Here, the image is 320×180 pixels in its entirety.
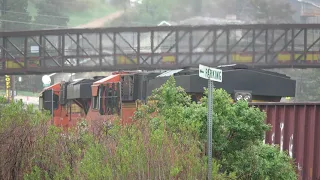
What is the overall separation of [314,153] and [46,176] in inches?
278

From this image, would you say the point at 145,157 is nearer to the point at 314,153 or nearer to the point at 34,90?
the point at 314,153

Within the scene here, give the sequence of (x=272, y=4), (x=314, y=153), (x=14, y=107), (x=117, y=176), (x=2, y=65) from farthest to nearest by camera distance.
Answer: (x=272, y=4), (x=2, y=65), (x=314, y=153), (x=14, y=107), (x=117, y=176)

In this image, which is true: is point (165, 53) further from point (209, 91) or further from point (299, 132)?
point (209, 91)

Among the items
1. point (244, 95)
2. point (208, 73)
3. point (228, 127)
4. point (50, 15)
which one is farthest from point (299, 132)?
point (50, 15)

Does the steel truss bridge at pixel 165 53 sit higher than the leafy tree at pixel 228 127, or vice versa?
the steel truss bridge at pixel 165 53

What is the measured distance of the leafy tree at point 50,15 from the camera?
252 ft

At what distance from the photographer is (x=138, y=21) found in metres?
82.9

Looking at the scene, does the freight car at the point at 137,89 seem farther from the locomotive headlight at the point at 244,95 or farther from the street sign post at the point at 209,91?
the street sign post at the point at 209,91

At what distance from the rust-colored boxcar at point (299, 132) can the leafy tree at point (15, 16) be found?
55088 mm

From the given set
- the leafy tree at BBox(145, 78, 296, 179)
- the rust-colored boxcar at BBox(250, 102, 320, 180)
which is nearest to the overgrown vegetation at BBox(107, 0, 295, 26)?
the rust-colored boxcar at BBox(250, 102, 320, 180)

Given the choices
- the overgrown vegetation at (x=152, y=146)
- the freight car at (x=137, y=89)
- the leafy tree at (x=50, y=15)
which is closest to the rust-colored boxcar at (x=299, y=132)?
the overgrown vegetation at (x=152, y=146)

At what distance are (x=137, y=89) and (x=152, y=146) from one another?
14555mm

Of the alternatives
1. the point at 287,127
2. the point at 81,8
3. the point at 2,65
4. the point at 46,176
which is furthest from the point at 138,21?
the point at 46,176

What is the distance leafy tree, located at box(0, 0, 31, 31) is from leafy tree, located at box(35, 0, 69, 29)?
9.88ft
